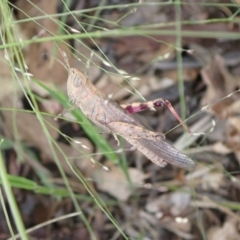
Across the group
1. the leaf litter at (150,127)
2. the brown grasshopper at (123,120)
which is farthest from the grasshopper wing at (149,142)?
the leaf litter at (150,127)

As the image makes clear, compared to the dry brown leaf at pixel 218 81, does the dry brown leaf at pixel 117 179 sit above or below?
below

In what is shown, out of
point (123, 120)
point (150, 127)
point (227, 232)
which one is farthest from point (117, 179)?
point (123, 120)

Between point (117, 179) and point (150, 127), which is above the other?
point (150, 127)

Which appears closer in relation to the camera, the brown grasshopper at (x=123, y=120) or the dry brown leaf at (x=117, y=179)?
the brown grasshopper at (x=123, y=120)

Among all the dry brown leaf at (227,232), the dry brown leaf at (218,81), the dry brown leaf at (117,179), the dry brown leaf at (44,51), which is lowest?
the dry brown leaf at (227,232)

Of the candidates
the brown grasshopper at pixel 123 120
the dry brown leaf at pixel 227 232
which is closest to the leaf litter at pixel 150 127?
the dry brown leaf at pixel 227 232

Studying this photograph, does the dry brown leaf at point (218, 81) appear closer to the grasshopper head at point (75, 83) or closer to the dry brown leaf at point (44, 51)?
the dry brown leaf at point (44, 51)

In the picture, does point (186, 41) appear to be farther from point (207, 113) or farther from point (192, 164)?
point (192, 164)

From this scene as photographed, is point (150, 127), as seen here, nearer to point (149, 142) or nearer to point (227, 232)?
point (227, 232)
